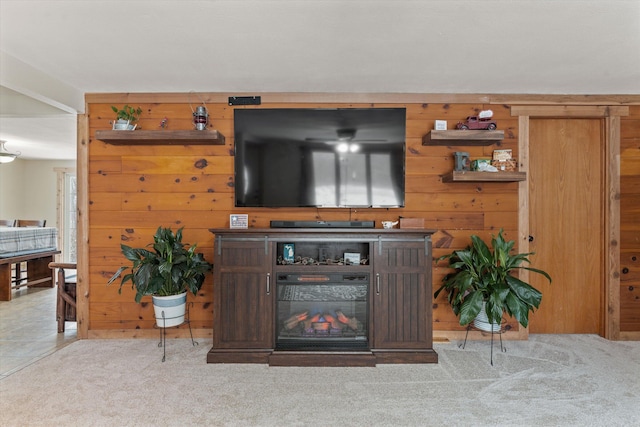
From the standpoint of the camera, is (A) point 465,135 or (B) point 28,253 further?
(B) point 28,253

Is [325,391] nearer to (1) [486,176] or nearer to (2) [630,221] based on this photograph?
(1) [486,176]

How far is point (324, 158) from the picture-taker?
9.58 ft

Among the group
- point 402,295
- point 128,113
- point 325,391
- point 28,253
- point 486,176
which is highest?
point 128,113

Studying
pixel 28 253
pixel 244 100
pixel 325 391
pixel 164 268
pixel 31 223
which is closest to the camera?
pixel 325 391

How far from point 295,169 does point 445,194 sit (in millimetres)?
1423

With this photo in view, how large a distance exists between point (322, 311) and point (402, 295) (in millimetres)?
669

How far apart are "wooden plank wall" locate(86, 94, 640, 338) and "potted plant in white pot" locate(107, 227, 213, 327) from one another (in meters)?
0.35

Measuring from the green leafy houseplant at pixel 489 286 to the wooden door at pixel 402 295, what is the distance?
11.5 inches

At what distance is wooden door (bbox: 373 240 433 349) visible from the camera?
2621 millimetres

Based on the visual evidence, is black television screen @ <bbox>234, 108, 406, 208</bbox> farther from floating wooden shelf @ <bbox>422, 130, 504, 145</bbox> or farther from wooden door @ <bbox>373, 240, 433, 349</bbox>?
wooden door @ <bbox>373, 240, 433, 349</bbox>

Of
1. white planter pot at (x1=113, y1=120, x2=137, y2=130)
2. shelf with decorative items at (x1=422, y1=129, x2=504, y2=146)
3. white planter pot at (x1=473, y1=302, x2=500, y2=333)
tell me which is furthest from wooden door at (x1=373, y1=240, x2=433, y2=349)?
white planter pot at (x1=113, y1=120, x2=137, y2=130)

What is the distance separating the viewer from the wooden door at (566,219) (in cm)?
317

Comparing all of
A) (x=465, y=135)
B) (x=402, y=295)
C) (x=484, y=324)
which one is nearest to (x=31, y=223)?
(x=402, y=295)

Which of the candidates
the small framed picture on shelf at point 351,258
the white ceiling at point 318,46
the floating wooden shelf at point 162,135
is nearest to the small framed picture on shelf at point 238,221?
the floating wooden shelf at point 162,135
